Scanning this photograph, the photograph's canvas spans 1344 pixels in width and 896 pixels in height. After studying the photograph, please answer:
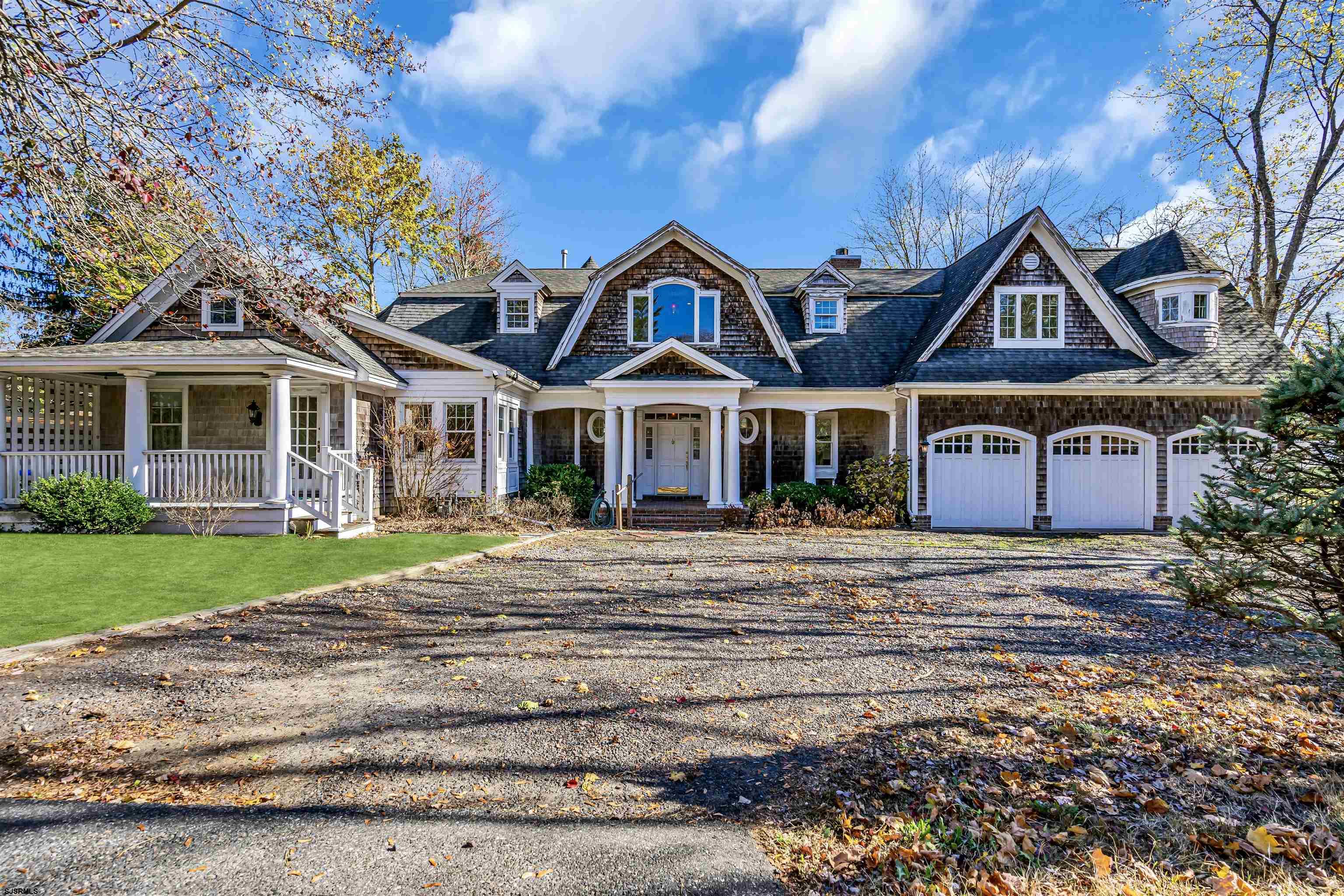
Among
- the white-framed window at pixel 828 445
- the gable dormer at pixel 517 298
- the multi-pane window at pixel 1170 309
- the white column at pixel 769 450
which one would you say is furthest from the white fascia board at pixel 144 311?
the multi-pane window at pixel 1170 309

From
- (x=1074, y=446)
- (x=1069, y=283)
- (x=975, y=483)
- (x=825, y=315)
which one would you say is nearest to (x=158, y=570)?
(x=975, y=483)

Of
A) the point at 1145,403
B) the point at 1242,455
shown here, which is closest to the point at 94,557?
the point at 1242,455

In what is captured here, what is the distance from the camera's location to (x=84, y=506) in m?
12.0

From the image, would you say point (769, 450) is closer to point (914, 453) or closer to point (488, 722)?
point (914, 453)

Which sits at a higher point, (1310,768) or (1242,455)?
(1242,455)

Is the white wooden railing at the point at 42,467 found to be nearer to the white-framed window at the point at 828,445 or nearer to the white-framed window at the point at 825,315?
the white-framed window at the point at 828,445

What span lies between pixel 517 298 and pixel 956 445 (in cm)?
1232

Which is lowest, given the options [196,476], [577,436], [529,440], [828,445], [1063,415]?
[196,476]

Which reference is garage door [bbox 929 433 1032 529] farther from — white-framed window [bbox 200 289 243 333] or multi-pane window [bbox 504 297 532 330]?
white-framed window [bbox 200 289 243 333]

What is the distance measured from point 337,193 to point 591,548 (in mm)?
19246

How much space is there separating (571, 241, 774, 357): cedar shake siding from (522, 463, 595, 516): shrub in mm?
3586

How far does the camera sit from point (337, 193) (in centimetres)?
2375

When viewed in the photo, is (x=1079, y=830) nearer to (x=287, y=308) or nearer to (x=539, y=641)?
(x=539, y=641)

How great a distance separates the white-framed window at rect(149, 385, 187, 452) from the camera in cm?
1514
